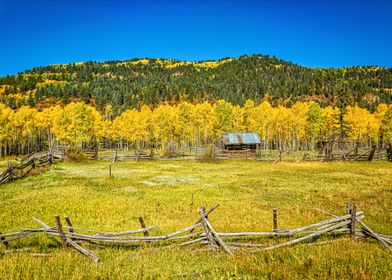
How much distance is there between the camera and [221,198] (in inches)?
708

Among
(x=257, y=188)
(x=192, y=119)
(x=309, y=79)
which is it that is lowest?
(x=257, y=188)

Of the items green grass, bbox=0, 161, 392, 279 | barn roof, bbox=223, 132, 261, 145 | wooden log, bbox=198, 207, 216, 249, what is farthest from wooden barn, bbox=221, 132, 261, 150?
wooden log, bbox=198, 207, 216, 249

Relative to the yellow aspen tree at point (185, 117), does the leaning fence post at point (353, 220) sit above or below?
below

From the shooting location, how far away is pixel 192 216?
13719 mm

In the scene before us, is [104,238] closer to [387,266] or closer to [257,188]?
[387,266]

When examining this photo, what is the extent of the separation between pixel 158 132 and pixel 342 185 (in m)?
64.8

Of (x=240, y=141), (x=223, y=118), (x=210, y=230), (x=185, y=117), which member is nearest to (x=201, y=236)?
(x=210, y=230)

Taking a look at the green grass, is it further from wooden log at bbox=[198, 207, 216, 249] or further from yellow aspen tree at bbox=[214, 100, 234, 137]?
yellow aspen tree at bbox=[214, 100, 234, 137]

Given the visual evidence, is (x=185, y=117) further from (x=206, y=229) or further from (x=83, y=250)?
(x=83, y=250)

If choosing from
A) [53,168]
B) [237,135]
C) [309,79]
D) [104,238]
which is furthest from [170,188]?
[309,79]

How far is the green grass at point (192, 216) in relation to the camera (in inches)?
281

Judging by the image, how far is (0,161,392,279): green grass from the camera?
23.4 feet

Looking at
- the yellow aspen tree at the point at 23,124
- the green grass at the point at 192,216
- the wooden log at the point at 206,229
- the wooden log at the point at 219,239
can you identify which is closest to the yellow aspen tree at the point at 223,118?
the green grass at the point at 192,216

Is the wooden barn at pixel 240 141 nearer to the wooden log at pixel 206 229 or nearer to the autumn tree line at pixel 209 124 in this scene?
the autumn tree line at pixel 209 124
